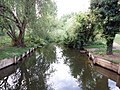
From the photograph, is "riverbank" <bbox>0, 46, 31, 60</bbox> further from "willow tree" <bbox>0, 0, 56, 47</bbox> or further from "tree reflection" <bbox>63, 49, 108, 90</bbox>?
"tree reflection" <bbox>63, 49, 108, 90</bbox>

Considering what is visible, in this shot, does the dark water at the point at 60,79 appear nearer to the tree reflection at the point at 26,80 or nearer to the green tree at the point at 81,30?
the tree reflection at the point at 26,80

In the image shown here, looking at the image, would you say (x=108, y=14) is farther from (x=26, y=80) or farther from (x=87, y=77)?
(x=26, y=80)

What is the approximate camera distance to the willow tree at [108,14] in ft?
66.2

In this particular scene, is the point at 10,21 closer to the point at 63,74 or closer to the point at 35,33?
the point at 35,33

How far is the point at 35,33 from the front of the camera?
94.5 feet

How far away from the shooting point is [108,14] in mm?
20297

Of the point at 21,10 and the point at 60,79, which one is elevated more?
the point at 21,10

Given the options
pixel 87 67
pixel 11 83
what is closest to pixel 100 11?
pixel 87 67

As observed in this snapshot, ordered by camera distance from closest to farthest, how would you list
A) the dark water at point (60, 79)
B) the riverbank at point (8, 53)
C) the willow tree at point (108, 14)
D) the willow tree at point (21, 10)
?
the dark water at point (60, 79), the riverbank at point (8, 53), the willow tree at point (108, 14), the willow tree at point (21, 10)

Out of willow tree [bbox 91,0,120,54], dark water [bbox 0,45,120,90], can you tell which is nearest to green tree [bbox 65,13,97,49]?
willow tree [bbox 91,0,120,54]

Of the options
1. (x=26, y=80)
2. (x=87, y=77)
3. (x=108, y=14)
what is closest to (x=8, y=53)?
(x=26, y=80)

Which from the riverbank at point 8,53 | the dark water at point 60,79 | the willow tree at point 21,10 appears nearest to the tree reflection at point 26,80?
the dark water at point 60,79

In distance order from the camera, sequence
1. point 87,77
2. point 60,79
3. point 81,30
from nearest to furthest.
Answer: point 60,79 → point 87,77 → point 81,30

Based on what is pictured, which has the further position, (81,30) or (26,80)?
(81,30)
